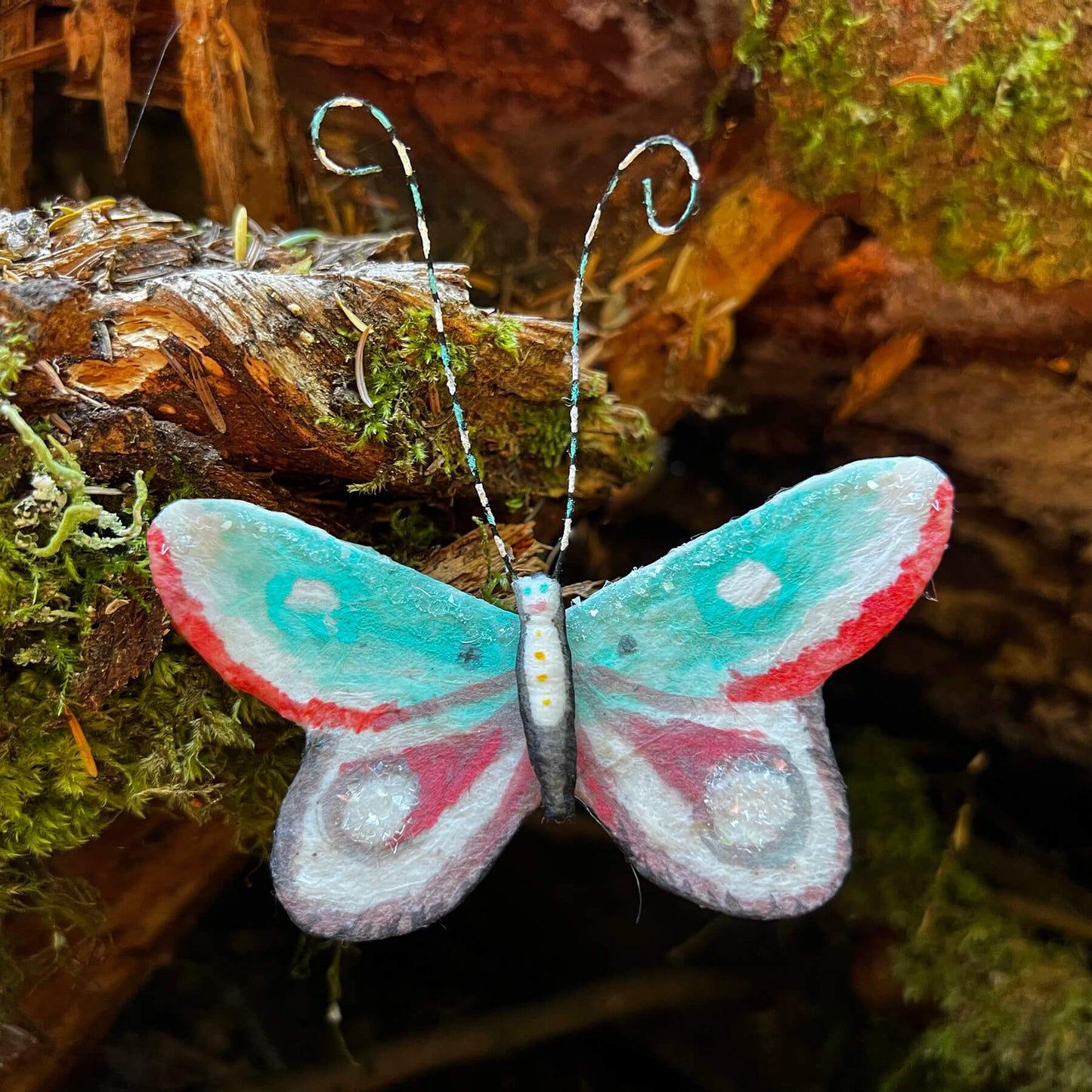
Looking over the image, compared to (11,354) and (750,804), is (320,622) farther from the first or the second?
(750,804)

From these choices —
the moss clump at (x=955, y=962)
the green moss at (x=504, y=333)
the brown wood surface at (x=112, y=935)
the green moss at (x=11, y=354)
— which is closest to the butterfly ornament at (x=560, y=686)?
the green moss at (x=504, y=333)

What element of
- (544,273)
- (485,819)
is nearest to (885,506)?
(485,819)

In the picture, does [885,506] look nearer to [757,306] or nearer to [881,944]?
[757,306]

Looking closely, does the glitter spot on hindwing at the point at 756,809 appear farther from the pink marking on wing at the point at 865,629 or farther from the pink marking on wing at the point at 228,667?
the pink marking on wing at the point at 228,667

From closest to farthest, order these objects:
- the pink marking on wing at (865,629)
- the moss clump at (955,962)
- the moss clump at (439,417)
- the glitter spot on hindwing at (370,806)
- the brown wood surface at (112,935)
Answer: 1. the pink marking on wing at (865,629)
2. the glitter spot on hindwing at (370,806)
3. the moss clump at (439,417)
4. the brown wood surface at (112,935)
5. the moss clump at (955,962)

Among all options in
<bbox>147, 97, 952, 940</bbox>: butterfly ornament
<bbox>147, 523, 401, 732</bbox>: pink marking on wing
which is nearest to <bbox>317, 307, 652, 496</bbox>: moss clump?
<bbox>147, 97, 952, 940</bbox>: butterfly ornament

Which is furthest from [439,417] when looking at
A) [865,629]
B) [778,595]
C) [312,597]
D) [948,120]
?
[948,120]
